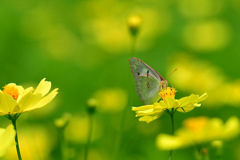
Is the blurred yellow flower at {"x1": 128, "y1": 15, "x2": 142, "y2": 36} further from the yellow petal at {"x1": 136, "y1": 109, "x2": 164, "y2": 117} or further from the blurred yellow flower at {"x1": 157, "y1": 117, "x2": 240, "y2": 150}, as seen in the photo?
the blurred yellow flower at {"x1": 157, "y1": 117, "x2": 240, "y2": 150}

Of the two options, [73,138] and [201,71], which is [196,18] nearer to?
[201,71]

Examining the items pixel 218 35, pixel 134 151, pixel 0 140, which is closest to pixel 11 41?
pixel 218 35

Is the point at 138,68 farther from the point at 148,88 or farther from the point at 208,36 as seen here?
the point at 208,36

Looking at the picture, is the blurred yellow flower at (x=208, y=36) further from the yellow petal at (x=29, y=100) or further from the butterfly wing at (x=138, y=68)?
the yellow petal at (x=29, y=100)

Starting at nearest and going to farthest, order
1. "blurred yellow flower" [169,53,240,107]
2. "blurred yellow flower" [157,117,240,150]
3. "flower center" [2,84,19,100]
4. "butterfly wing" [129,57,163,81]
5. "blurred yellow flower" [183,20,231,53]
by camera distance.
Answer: "blurred yellow flower" [157,117,240,150]
"flower center" [2,84,19,100]
"butterfly wing" [129,57,163,81]
"blurred yellow flower" [169,53,240,107]
"blurred yellow flower" [183,20,231,53]

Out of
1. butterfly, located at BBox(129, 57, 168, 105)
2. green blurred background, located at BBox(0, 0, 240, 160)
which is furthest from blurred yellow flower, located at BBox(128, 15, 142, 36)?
butterfly, located at BBox(129, 57, 168, 105)

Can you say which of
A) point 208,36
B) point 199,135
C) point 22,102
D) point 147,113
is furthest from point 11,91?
point 208,36
